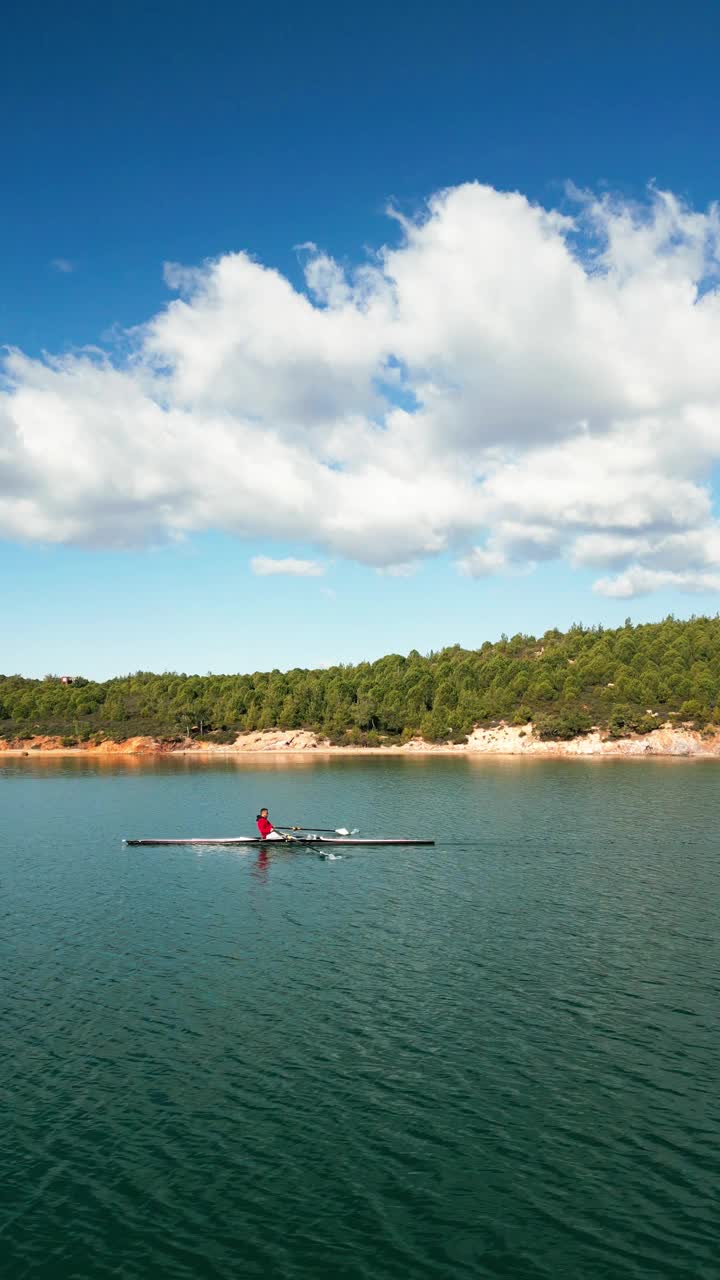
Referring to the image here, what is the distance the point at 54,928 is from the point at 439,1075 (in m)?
26.5

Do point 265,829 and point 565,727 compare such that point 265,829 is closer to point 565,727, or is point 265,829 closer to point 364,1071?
point 364,1071

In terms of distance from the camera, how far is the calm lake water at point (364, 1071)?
63.1 ft

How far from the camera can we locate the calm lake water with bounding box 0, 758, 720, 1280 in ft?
63.1

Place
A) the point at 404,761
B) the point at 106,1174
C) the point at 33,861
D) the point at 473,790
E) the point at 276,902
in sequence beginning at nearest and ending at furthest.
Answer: the point at 106,1174 < the point at 276,902 < the point at 33,861 < the point at 473,790 < the point at 404,761

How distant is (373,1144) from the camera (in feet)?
75.5

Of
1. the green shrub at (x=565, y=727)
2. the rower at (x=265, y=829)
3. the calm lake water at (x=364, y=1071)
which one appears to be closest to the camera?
the calm lake water at (x=364, y=1071)

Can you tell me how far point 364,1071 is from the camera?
2734 centimetres

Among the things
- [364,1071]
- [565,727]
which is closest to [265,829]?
[364,1071]

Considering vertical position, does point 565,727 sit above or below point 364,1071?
above

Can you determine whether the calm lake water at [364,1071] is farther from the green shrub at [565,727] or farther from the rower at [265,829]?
the green shrub at [565,727]

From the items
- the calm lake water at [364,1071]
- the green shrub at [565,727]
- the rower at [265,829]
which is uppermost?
the green shrub at [565,727]

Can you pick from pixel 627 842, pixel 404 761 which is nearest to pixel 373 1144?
pixel 627 842

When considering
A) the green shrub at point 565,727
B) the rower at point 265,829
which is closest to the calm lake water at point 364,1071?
the rower at point 265,829

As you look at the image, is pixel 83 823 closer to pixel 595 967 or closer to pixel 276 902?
pixel 276 902
